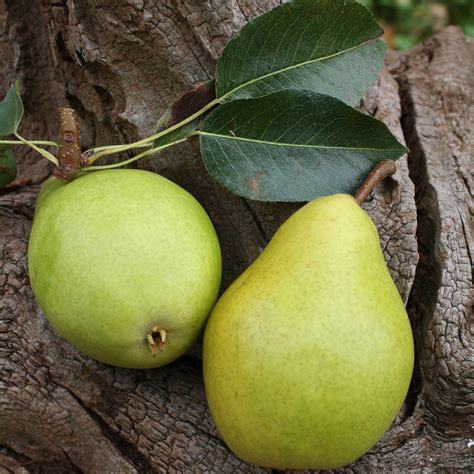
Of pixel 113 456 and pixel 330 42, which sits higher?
pixel 330 42

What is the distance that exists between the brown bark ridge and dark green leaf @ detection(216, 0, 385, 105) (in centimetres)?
11

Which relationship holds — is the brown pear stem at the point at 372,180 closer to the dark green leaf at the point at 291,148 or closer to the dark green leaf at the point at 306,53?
the dark green leaf at the point at 291,148

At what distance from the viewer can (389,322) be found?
1023mm

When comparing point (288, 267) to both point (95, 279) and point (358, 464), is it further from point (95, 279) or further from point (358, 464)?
point (358, 464)

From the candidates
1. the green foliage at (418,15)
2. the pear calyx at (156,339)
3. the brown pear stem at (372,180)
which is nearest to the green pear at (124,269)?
the pear calyx at (156,339)

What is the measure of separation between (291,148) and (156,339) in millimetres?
452

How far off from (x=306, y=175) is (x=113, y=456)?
0.69 meters

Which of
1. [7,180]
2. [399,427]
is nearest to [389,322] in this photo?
[399,427]

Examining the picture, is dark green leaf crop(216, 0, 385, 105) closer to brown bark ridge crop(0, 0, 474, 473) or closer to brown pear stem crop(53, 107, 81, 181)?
brown bark ridge crop(0, 0, 474, 473)

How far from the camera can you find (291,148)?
4.07 feet

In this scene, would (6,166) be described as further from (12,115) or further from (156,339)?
(156,339)

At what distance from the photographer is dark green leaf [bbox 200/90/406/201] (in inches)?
48.2

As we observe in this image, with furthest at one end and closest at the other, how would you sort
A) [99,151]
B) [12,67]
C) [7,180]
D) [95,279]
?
[12,67] → [7,180] → [99,151] → [95,279]

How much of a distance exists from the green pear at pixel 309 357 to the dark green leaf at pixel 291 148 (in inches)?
6.7
